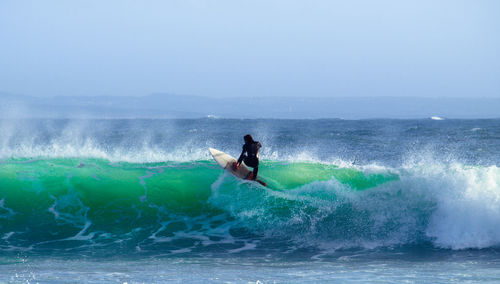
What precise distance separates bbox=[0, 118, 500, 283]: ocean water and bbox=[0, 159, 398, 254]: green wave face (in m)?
0.04

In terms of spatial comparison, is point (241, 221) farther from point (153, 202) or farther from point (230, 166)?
point (153, 202)

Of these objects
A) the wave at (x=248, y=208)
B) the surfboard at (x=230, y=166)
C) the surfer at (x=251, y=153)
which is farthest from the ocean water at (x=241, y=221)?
the surfer at (x=251, y=153)

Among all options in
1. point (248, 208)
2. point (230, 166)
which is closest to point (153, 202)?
point (230, 166)

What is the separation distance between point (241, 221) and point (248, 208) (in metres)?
0.46

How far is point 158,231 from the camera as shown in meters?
10.8

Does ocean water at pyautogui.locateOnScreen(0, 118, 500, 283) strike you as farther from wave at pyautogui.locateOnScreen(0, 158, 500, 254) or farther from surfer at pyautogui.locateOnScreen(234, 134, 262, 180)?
surfer at pyautogui.locateOnScreen(234, 134, 262, 180)

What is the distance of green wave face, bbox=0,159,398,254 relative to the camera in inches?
408

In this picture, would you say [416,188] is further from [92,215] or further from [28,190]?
[28,190]

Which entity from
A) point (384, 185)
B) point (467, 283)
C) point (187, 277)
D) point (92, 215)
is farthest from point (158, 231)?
point (467, 283)

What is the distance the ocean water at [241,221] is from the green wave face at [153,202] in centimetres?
4

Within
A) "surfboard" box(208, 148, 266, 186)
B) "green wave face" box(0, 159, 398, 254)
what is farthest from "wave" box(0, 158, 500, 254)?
"surfboard" box(208, 148, 266, 186)

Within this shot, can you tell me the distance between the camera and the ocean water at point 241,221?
25.1 ft

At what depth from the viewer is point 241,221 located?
1102cm

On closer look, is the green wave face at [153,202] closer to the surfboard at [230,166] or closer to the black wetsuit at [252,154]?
the surfboard at [230,166]
